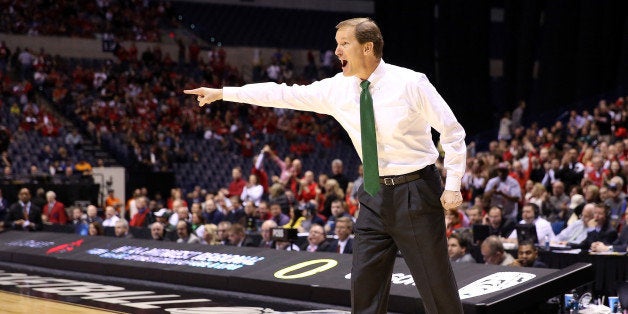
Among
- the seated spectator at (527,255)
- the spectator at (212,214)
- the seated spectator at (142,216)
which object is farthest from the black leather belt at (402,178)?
the seated spectator at (142,216)

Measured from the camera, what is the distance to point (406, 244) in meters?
4.23

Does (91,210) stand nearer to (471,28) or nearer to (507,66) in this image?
(471,28)

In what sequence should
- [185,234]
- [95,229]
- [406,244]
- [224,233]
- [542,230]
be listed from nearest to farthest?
[406,244] < [542,230] < [224,233] < [185,234] < [95,229]

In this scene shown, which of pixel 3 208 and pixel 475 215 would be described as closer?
pixel 475 215

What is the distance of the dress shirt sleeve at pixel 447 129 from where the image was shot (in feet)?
13.6

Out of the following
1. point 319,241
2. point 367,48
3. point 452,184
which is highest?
point 367,48

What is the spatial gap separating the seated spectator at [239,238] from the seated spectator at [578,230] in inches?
143

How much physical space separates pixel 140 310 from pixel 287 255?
1.98 m

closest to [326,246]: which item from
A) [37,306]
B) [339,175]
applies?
[37,306]

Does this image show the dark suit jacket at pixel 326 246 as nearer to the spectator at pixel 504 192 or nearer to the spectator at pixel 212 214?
the spectator at pixel 504 192

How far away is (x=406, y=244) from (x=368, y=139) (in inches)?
20.1

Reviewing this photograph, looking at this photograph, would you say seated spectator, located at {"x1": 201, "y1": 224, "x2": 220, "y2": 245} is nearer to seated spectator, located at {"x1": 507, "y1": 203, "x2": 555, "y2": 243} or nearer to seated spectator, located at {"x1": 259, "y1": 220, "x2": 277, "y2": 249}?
seated spectator, located at {"x1": 259, "y1": 220, "x2": 277, "y2": 249}

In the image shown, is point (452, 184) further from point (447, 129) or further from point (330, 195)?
point (330, 195)

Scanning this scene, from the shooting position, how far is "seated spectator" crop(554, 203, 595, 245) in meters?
10.1
